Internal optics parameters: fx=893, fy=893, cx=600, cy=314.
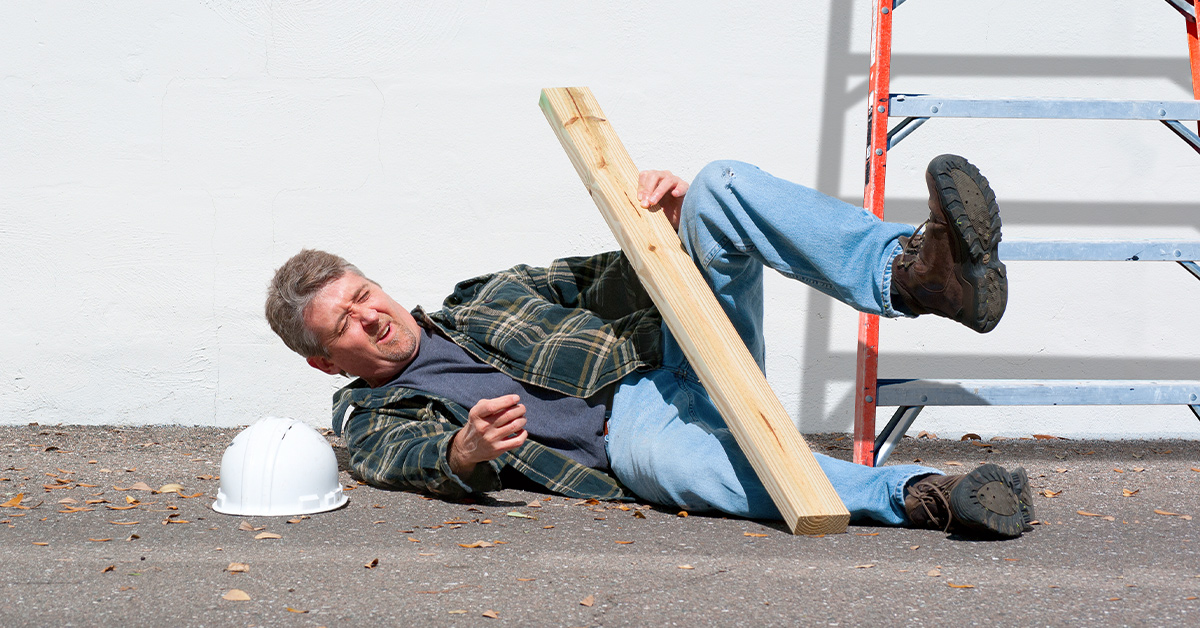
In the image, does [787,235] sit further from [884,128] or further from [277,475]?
[277,475]

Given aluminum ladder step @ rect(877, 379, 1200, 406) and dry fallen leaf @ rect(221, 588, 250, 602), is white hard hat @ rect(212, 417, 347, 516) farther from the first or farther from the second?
aluminum ladder step @ rect(877, 379, 1200, 406)

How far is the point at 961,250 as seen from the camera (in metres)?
1.72

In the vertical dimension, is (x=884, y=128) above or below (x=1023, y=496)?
above

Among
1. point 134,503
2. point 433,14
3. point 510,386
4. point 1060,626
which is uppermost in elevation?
point 433,14

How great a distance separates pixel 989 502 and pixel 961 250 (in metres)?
0.52

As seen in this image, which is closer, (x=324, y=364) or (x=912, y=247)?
(x=912, y=247)

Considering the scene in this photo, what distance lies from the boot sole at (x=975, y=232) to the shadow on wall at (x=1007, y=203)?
62.5 inches

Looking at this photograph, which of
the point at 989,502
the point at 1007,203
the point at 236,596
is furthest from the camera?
the point at 1007,203

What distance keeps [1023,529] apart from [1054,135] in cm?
194

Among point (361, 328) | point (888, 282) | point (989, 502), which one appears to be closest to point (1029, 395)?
point (989, 502)

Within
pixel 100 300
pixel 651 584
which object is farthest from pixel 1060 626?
pixel 100 300

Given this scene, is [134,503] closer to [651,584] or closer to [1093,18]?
[651,584]

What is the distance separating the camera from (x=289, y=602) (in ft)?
4.98

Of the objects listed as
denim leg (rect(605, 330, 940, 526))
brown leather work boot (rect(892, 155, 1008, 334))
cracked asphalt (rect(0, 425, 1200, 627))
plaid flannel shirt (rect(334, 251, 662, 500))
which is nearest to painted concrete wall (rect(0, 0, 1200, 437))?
plaid flannel shirt (rect(334, 251, 662, 500))
